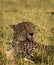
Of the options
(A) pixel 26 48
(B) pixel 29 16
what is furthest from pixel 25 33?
(B) pixel 29 16

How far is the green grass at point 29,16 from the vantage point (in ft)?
28.4

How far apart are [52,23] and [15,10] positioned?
323cm

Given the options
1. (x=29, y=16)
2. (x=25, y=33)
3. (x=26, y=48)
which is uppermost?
(x=25, y=33)

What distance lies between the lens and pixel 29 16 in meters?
12.5

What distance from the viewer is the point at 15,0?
16.2 metres

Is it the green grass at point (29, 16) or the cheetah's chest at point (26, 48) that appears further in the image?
the green grass at point (29, 16)

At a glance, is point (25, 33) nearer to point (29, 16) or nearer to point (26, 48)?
point (26, 48)

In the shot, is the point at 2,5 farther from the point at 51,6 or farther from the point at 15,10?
the point at 51,6

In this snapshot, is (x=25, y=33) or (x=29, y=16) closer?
(x=25, y=33)

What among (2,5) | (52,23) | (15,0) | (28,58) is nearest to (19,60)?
(28,58)

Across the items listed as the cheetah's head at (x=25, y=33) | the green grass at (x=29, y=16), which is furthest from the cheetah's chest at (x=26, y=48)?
the green grass at (x=29, y=16)

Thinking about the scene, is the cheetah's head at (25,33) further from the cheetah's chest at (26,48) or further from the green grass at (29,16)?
the green grass at (29,16)

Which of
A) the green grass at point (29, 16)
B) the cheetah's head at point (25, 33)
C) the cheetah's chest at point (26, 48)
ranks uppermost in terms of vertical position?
the cheetah's head at point (25, 33)

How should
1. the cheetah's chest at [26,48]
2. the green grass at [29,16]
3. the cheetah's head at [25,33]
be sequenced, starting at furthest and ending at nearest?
1. the green grass at [29,16]
2. the cheetah's head at [25,33]
3. the cheetah's chest at [26,48]
